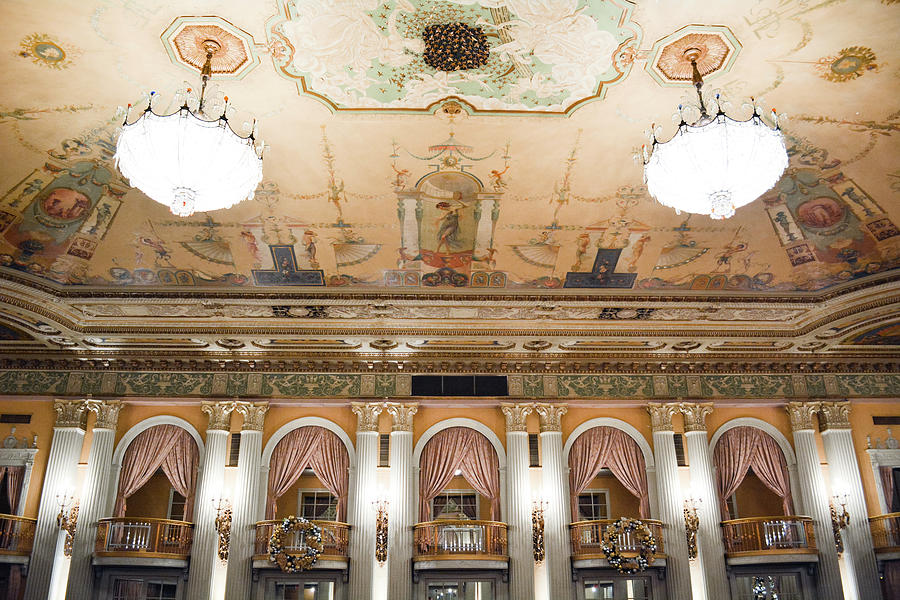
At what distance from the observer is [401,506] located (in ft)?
49.1

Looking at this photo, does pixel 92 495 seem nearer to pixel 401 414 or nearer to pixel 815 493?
pixel 401 414

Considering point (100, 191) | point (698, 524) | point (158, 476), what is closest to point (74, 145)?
point (100, 191)

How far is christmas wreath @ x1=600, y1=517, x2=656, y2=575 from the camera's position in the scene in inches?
557

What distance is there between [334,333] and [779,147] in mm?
9628

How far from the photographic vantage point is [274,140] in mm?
9961

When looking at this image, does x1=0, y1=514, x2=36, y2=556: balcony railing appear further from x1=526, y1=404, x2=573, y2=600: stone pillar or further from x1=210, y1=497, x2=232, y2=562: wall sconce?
x1=526, y1=404, x2=573, y2=600: stone pillar

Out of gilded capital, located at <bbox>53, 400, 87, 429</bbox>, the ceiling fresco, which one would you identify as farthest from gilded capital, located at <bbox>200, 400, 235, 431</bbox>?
the ceiling fresco

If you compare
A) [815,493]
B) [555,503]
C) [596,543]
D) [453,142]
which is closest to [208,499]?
[555,503]

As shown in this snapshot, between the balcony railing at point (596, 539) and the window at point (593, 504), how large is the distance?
69.4 inches

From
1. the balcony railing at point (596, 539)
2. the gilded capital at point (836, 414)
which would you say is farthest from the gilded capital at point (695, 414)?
the gilded capital at point (836, 414)

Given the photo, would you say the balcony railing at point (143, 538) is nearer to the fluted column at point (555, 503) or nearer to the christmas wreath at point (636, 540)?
the fluted column at point (555, 503)

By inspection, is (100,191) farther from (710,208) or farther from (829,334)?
(829,334)

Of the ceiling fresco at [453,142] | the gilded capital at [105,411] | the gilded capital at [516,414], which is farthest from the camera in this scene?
the gilded capital at [516,414]

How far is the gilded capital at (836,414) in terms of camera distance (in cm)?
1578
